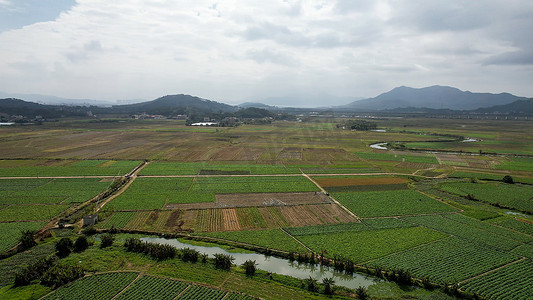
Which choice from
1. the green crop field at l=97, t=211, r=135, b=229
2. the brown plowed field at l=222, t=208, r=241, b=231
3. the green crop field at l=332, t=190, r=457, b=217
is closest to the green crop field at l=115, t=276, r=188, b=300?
the brown plowed field at l=222, t=208, r=241, b=231

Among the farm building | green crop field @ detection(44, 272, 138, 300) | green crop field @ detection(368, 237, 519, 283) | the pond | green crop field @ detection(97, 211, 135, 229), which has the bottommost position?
the pond

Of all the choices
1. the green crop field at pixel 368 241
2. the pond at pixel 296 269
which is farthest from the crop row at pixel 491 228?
the pond at pixel 296 269

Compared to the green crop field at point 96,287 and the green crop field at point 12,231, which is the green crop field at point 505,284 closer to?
the green crop field at point 96,287

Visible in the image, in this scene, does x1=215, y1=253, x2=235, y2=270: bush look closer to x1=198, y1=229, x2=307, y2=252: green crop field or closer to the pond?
the pond

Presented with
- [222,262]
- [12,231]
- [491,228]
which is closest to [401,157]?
[491,228]

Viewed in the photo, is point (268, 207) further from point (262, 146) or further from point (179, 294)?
point (262, 146)

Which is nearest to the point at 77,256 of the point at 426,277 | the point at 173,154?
the point at 426,277
